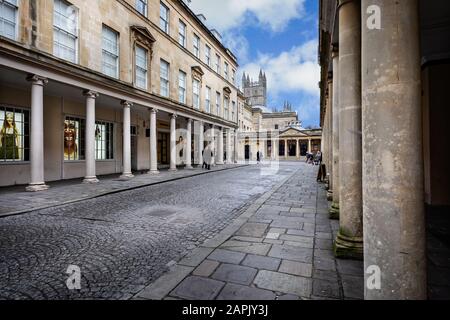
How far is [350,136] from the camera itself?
3617 mm

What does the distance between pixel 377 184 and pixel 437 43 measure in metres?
6.70

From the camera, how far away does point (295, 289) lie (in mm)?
2625

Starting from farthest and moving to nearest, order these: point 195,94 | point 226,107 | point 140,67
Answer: point 226,107 → point 195,94 → point 140,67

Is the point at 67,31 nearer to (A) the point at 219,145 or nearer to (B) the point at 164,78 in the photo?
(B) the point at 164,78

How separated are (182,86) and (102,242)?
17557 millimetres

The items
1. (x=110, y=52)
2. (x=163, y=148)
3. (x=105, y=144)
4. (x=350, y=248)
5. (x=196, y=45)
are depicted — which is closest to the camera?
(x=350, y=248)

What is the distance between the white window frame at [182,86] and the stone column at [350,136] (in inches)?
666

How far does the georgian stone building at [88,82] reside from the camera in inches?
360

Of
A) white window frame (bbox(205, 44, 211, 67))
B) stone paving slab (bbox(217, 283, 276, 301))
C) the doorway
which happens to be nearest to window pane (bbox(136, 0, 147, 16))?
white window frame (bbox(205, 44, 211, 67))

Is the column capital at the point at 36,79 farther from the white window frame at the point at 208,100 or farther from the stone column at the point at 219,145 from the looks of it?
the stone column at the point at 219,145

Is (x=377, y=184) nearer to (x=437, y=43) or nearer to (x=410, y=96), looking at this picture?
(x=410, y=96)

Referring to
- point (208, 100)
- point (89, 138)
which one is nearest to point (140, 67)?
point (89, 138)

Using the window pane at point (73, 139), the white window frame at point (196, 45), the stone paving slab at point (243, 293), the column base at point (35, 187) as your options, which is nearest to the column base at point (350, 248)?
the stone paving slab at point (243, 293)

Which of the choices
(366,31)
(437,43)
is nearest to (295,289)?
(366,31)
